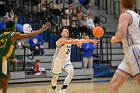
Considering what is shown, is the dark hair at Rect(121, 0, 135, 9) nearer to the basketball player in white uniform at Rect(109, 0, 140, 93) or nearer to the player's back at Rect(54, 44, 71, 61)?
the basketball player in white uniform at Rect(109, 0, 140, 93)

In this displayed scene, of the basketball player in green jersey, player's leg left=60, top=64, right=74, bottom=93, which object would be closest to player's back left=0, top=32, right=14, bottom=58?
the basketball player in green jersey

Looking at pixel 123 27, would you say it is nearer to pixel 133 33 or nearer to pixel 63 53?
pixel 133 33

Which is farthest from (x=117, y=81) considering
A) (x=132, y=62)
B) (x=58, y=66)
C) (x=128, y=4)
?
(x=58, y=66)

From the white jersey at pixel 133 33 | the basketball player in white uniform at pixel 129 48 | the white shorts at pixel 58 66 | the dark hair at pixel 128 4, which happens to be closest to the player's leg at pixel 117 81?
the basketball player in white uniform at pixel 129 48

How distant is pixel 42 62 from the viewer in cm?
1705

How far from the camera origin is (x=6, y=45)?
7.82 meters

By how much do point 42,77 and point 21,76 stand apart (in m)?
1.15

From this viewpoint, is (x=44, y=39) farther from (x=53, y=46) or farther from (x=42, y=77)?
(x=42, y=77)

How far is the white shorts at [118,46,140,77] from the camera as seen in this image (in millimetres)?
5692

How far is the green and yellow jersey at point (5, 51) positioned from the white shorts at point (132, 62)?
3000 millimetres

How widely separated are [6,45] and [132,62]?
3.25m

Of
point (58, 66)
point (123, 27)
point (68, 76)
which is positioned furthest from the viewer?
point (58, 66)

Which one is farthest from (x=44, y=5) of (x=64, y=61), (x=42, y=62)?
(x=64, y=61)

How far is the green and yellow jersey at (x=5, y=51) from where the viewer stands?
25.6 ft
